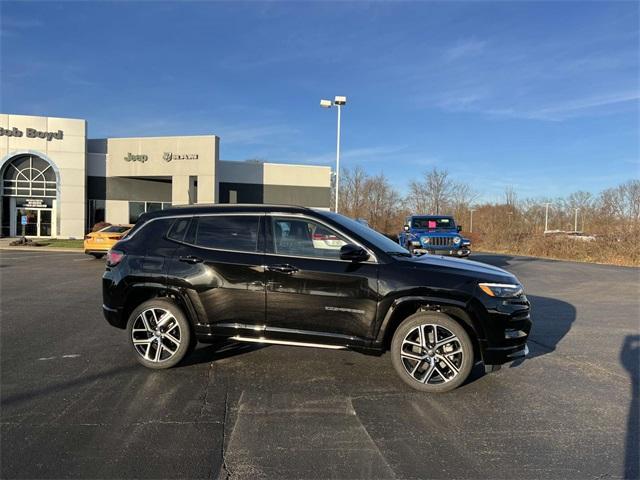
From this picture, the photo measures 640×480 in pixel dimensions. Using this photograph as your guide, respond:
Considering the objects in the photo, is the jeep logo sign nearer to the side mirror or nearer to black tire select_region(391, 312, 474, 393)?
the side mirror

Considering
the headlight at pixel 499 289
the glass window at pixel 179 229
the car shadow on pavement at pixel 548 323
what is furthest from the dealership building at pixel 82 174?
the headlight at pixel 499 289

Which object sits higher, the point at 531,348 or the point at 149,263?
the point at 149,263

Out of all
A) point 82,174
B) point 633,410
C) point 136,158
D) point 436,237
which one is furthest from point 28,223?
point 633,410

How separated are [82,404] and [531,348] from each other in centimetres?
555

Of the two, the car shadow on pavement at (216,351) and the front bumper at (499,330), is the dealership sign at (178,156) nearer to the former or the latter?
the car shadow on pavement at (216,351)

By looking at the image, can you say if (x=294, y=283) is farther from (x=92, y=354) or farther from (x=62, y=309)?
(x=62, y=309)

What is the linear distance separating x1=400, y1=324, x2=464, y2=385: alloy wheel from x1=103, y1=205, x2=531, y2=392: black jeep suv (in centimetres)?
→ 1

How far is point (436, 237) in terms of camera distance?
54.9ft

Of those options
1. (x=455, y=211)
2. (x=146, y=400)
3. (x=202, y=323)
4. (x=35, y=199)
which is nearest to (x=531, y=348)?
(x=202, y=323)

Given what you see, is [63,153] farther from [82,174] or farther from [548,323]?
[548,323]

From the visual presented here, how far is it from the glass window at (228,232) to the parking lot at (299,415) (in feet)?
4.71

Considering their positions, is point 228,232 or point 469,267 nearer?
point 469,267

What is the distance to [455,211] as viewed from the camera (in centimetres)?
5847

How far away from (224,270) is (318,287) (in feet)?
3.55
